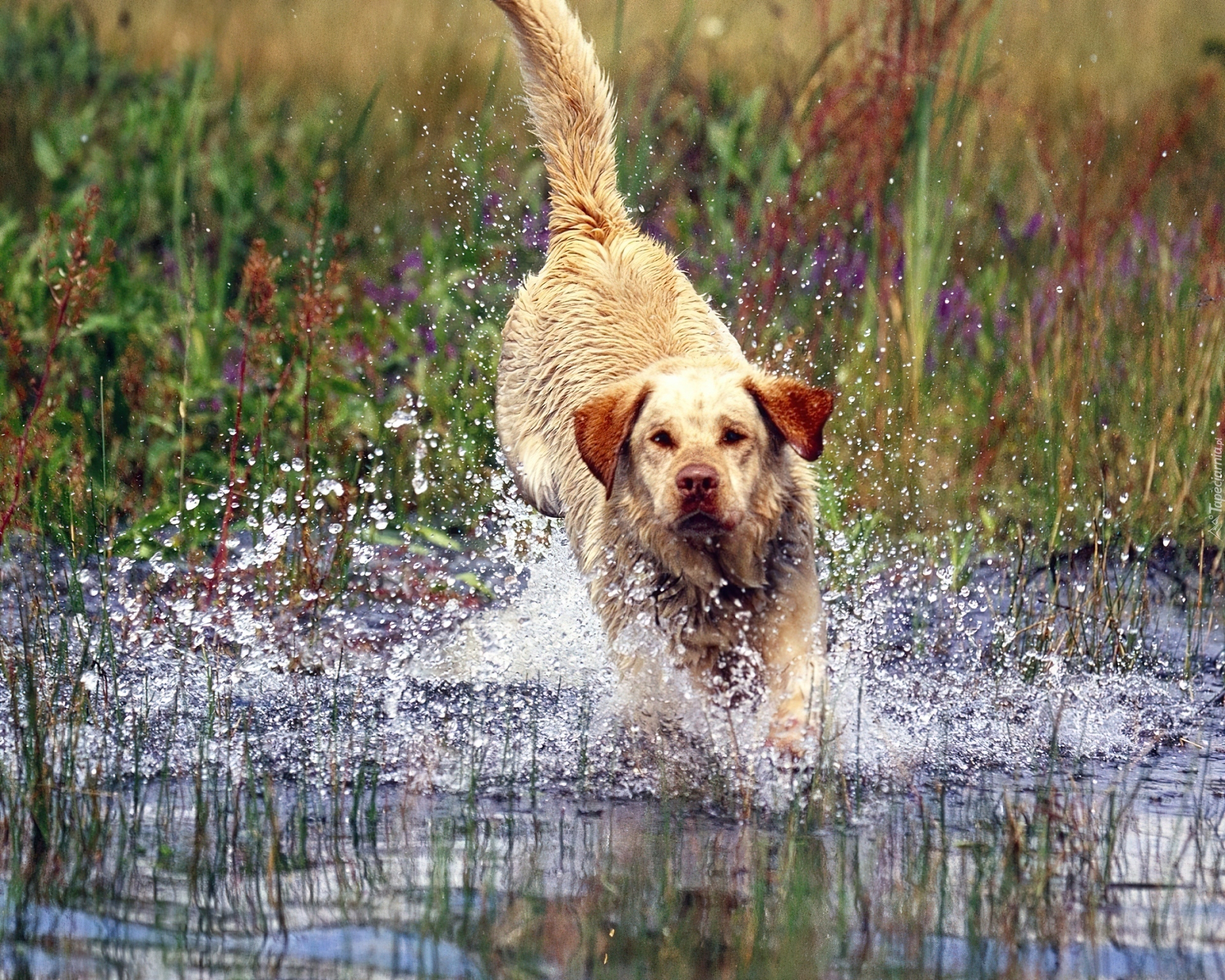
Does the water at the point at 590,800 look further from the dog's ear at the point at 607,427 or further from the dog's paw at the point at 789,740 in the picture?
the dog's ear at the point at 607,427

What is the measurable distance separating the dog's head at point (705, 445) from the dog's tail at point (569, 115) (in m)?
1.53

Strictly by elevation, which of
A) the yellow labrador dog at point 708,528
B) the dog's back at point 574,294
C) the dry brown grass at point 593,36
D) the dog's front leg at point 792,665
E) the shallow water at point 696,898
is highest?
the dry brown grass at point 593,36

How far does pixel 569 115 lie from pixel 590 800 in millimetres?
2867

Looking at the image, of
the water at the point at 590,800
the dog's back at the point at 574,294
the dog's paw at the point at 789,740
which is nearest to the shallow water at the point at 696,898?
the water at the point at 590,800

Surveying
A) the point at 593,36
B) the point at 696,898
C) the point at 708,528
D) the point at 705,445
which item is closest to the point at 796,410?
the point at 705,445

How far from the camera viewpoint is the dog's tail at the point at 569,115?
5.79 m

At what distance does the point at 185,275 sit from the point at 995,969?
16.2 ft

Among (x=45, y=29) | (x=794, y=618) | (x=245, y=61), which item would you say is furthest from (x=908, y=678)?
(x=245, y=61)

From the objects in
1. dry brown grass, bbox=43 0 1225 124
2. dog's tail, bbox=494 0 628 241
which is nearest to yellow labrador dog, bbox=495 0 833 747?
dog's tail, bbox=494 0 628 241

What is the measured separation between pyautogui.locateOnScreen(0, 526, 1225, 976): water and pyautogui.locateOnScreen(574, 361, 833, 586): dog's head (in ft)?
1.65

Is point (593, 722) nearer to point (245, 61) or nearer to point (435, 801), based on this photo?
point (435, 801)

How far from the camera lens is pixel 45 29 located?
33.8 feet

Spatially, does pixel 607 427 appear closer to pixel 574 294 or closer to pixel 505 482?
pixel 574 294

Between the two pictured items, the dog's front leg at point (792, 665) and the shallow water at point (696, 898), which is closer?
the shallow water at point (696, 898)
